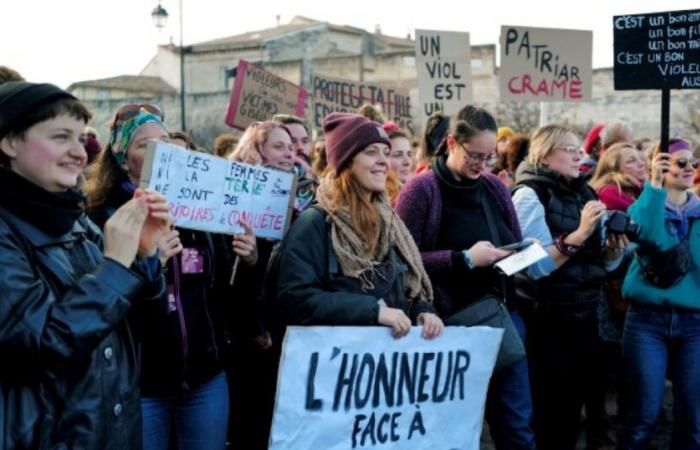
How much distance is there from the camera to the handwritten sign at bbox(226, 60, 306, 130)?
9.23m

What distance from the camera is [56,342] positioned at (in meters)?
2.44

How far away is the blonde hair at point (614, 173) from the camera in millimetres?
6230

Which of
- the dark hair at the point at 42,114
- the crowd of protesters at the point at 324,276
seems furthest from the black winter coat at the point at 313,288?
the dark hair at the point at 42,114

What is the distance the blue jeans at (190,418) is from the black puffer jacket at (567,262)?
7.43 ft

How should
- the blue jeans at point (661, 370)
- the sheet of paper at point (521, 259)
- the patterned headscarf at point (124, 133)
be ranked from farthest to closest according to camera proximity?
the blue jeans at point (661, 370), the sheet of paper at point (521, 259), the patterned headscarf at point (124, 133)

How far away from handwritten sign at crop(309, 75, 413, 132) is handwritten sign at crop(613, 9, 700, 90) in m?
4.44

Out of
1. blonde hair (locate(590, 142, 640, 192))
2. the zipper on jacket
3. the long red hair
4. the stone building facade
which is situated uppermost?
the stone building facade

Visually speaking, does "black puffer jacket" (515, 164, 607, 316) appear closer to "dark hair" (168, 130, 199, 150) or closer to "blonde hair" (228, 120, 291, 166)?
"blonde hair" (228, 120, 291, 166)

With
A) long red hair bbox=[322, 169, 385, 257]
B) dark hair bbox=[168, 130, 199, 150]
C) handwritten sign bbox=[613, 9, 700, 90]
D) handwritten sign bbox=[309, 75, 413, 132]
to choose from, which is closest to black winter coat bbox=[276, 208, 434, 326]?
long red hair bbox=[322, 169, 385, 257]

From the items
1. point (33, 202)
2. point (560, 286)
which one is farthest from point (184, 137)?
point (560, 286)

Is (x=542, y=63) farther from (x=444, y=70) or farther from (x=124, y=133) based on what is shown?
(x=124, y=133)

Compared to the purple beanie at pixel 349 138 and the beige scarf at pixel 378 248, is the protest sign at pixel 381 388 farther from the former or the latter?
the purple beanie at pixel 349 138

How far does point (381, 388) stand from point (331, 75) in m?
33.4

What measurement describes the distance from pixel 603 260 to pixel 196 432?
2.70 metres
